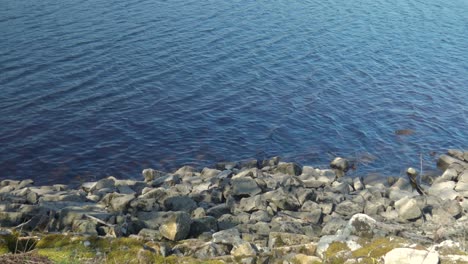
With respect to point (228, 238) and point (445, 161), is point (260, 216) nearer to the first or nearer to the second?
point (228, 238)

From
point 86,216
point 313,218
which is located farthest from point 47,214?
point 313,218

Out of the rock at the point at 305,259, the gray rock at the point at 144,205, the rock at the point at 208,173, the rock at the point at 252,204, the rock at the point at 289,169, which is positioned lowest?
the rock at the point at 289,169

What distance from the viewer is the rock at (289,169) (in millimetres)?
26422

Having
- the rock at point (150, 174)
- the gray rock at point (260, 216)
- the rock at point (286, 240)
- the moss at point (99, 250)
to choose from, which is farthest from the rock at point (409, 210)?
the rock at point (150, 174)

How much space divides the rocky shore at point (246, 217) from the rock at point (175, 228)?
3 cm

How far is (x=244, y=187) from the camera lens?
22250mm

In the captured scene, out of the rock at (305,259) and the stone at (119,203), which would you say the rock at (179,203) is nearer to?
Result: the stone at (119,203)

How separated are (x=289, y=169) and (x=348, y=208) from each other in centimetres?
594

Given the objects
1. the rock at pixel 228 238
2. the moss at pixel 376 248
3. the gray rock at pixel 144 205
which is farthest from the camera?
the gray rock at pixel 144 205

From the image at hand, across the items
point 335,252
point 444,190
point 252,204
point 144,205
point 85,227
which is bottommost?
point 444,190

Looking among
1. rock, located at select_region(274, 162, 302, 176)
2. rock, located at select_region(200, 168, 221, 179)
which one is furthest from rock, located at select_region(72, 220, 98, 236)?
rock, located at select_region(274, 162, 302, 176)

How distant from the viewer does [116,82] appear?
35.5 m

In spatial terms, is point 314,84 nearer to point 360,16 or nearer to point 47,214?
point 360,16

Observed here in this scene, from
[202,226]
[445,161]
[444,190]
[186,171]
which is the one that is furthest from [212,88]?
[202,226]
